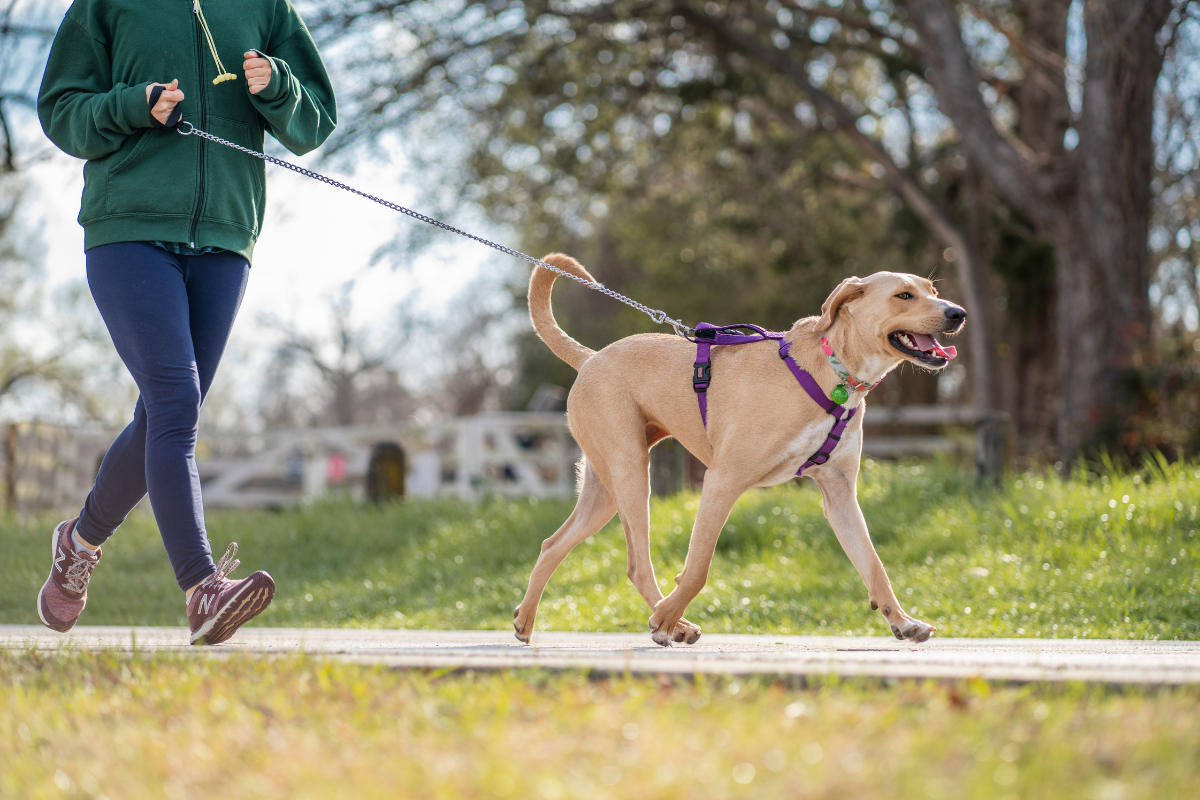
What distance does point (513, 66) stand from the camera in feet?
43.5

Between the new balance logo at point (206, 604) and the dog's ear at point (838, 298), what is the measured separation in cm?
237

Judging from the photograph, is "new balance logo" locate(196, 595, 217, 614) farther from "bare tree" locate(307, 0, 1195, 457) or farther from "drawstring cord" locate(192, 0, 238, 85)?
"bare tree" locate(307, 0, 1195, 457)

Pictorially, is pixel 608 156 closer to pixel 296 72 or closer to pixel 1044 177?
pixel 1044 177

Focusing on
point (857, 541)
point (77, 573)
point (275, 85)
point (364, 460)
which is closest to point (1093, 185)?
point (857, 541)

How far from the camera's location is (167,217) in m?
3.56

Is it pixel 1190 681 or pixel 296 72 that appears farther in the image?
pixel 296 72

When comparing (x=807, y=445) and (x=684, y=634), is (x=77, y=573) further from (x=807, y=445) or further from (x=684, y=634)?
(x=807, y=445)

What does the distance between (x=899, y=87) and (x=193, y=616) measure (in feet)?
46.7

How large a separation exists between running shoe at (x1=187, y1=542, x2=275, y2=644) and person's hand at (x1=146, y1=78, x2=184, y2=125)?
149 cm

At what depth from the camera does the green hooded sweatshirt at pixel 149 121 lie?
11.6ft

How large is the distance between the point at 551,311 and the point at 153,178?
1.70 metres

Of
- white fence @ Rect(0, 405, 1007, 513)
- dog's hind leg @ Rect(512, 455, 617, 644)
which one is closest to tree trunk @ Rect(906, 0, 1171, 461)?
white fence @ Rect(0, 405, 1007, 513)

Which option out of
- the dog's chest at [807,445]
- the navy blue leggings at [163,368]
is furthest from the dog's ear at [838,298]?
the navy blue leggings at [163,368]

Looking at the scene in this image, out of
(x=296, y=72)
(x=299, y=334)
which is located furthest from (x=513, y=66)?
(x=299, y=334)
